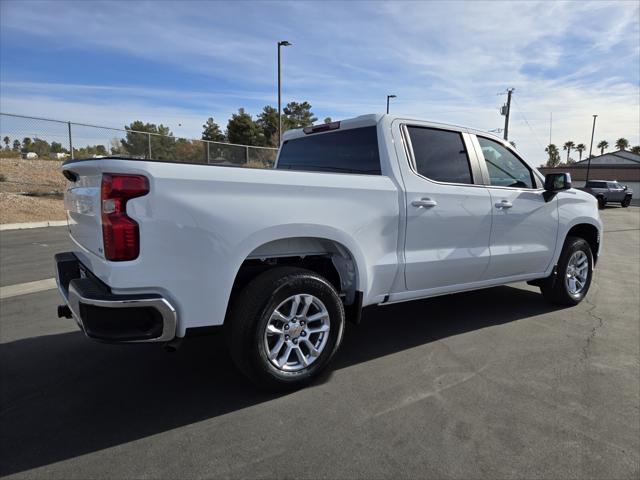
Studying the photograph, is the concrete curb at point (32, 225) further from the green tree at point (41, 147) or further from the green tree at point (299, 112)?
the green tree at point (299, 112)

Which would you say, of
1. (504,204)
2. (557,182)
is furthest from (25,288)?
(557,182)

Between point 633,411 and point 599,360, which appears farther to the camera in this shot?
point 599,360

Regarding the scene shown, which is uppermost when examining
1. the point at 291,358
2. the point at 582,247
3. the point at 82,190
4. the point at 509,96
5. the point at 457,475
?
the point at 509,96

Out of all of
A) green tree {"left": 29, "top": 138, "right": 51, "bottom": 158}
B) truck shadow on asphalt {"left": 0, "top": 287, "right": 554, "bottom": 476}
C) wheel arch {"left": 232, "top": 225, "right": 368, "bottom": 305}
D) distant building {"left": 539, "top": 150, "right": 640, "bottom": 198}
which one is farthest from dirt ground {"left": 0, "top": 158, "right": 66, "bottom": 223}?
distant building {"left": 539, "top": 150, "right": 640, "bottom": 198}

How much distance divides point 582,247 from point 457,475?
3.96 m

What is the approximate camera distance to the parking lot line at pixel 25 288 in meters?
5.44

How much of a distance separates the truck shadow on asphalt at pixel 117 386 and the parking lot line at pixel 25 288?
1.81m

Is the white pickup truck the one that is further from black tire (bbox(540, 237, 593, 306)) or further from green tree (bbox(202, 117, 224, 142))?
green tree (bbox(202, 117, 224, 142))

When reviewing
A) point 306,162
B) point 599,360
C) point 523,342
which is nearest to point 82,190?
point 306,162

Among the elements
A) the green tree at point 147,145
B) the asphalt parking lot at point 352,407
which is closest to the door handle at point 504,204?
the asphalt parking lot at point 352,407

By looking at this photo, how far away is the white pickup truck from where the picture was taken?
252cm

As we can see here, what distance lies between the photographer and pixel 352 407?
2.98 m

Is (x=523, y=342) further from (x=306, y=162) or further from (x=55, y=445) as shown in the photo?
(x=55, y=445)

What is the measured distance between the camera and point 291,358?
3.23m
